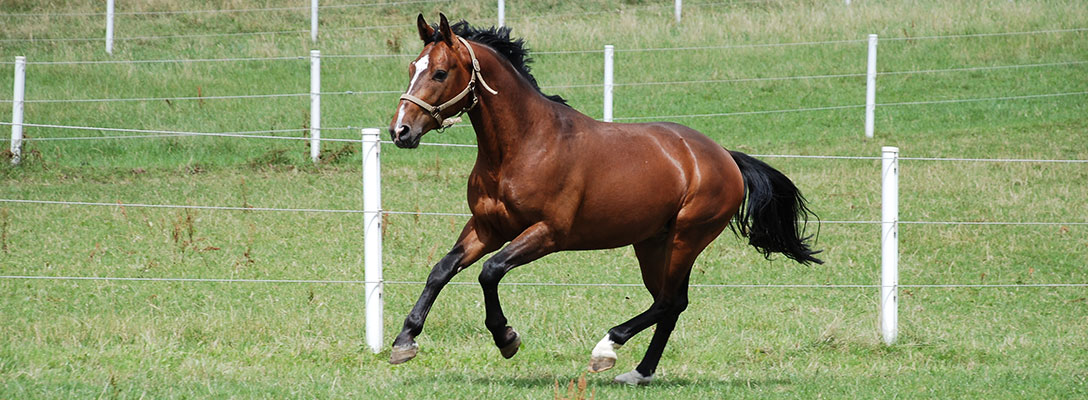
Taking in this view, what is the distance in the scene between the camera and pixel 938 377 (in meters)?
6.78

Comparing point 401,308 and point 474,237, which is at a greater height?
point 474,237

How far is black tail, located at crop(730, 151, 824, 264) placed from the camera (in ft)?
23.9

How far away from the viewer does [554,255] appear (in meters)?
10.2

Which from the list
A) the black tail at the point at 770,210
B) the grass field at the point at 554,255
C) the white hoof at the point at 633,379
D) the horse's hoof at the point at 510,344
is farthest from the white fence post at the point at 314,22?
the horse's hoof at the point at 510,344

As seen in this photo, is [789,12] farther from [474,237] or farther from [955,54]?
[474,237]

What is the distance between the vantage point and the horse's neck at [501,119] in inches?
233

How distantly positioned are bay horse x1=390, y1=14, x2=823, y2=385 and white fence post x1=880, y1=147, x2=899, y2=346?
1449 mm

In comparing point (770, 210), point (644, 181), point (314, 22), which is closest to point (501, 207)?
point (644, 181)

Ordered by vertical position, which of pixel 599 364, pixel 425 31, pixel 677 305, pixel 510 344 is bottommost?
pixel 599 364

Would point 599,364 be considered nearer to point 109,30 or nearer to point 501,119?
point 501,119

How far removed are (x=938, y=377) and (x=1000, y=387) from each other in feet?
1.33

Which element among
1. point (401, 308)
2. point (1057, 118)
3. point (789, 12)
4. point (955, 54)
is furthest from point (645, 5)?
point (401, 308)

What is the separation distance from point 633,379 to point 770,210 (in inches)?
63.3

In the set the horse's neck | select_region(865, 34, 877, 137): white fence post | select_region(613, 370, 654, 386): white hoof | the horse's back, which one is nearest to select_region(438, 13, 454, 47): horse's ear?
the horse's neck
